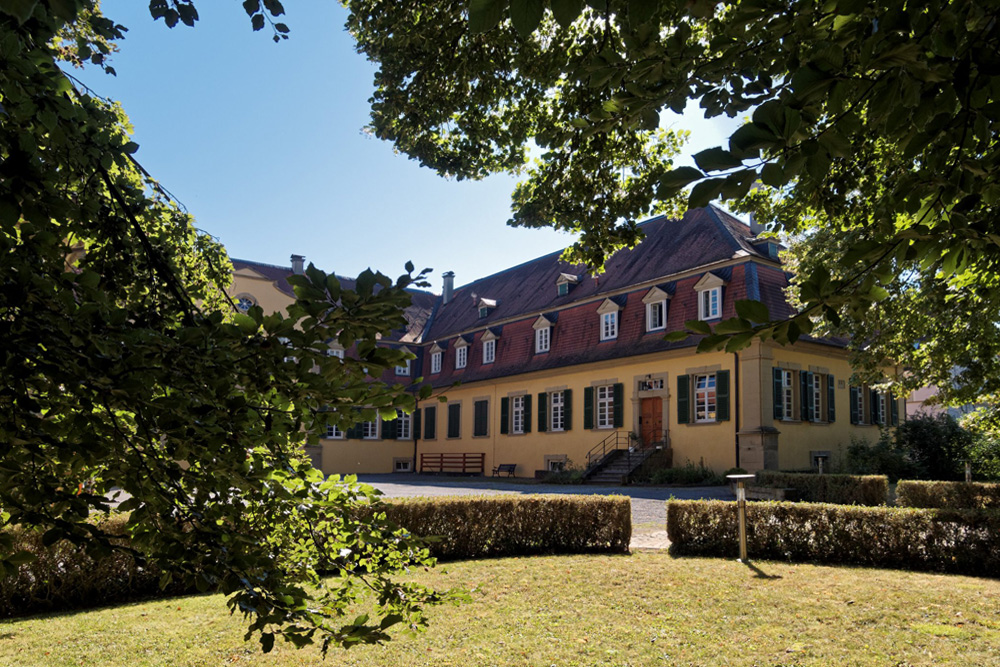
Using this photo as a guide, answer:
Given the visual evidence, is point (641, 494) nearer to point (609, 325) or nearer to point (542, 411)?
point (609, 325)

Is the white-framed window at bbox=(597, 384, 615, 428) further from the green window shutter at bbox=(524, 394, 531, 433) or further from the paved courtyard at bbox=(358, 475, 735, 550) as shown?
the green window shutter at bbox=(524, 394, 531, 433)

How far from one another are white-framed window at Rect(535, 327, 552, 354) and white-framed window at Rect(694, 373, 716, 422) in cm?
676

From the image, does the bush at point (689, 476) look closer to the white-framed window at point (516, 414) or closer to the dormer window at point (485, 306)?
the white-framed window at point (516, 414)

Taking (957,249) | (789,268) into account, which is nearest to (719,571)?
(957,249)

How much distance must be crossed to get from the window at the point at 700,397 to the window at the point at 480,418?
9.48 metres

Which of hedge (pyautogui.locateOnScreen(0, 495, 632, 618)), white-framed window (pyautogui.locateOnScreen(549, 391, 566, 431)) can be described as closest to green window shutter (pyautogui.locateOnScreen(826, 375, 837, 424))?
white-framed window (pyautogui.locateOnScreen(549, 391, 566, 431))

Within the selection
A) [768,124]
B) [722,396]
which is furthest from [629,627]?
[722,396]

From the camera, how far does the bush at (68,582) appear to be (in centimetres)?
722

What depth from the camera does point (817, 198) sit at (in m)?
5.47

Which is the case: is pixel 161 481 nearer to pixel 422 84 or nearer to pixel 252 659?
pixel 252 659

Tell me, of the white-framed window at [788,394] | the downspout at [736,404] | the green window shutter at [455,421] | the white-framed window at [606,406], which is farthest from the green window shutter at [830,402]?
the green window shutter at [455,421]

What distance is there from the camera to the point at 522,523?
10719 millimetres

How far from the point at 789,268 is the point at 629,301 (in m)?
7.93

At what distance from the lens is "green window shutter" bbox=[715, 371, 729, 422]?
845 inches
